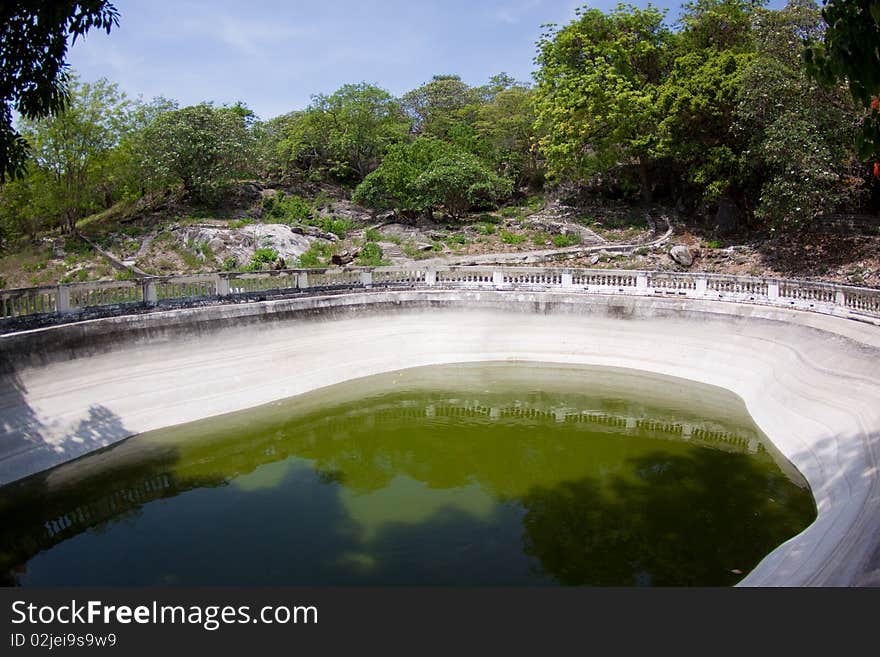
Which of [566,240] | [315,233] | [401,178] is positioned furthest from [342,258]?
[566,240]

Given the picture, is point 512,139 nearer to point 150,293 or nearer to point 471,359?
point 471,359

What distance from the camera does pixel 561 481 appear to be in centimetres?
1039

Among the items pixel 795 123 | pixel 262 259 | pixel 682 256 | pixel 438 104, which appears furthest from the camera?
pixel 438 104

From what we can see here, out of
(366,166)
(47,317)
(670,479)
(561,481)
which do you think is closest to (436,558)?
(561,481)

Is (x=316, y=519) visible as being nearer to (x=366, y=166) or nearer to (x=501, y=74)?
(x=366, y=166)

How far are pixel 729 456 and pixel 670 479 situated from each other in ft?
5.62

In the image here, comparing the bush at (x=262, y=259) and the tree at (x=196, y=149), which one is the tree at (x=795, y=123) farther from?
the tree at (x=196, y=149)

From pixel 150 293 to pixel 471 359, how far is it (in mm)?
8790

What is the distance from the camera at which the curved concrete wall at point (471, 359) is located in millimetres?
9227

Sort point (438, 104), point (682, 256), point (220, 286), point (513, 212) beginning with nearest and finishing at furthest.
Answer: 1. point (220, 286)
2. point (682, 256)
3. point (513, 212)
4. point (438, 104)

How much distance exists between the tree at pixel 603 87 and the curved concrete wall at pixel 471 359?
13188 millimetres

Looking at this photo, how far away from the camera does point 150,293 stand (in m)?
15.6

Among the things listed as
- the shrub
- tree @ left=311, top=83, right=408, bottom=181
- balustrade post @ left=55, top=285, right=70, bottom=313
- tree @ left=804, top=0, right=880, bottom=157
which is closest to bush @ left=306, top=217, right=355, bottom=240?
the shrub

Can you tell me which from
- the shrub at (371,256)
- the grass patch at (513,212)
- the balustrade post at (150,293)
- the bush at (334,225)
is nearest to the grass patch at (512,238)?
the grass patch at (513,212)
